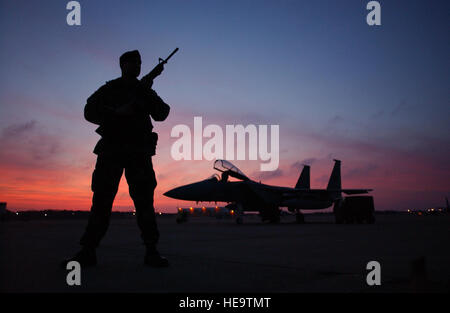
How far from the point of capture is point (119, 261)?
13.8 feet

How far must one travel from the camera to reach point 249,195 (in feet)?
65.0

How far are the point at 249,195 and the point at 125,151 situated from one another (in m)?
16.4

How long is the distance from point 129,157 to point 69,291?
1551 millimetres

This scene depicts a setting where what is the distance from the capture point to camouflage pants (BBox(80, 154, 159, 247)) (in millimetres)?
3744

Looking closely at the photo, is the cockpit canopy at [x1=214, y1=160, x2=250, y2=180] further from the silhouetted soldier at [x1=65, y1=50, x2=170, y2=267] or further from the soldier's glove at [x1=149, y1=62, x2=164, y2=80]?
the silhouetted soldier at [x1=65, y1=50, x2=170, y2=267]

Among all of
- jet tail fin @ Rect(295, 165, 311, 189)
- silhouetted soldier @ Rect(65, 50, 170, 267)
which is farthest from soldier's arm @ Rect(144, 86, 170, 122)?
jet tail fin @ Rect(295, 165, 311, 189)

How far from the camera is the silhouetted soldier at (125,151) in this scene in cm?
374

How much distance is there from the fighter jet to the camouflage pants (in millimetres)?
14291

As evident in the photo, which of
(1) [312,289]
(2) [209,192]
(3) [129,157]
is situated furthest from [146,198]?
(2) [209,192]

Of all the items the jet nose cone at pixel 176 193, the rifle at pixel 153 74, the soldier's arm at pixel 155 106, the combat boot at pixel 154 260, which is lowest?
the combat boot at pixel 154 260

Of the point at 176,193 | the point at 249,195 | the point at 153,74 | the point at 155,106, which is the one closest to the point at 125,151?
the point at 155,106

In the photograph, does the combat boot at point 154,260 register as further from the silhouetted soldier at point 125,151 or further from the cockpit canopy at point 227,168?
the cockpit canopy at point 227,168

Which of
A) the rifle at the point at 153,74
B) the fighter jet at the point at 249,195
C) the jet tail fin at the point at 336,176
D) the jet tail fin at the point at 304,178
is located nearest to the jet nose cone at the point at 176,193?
the fighter jet at the point at 249,195
